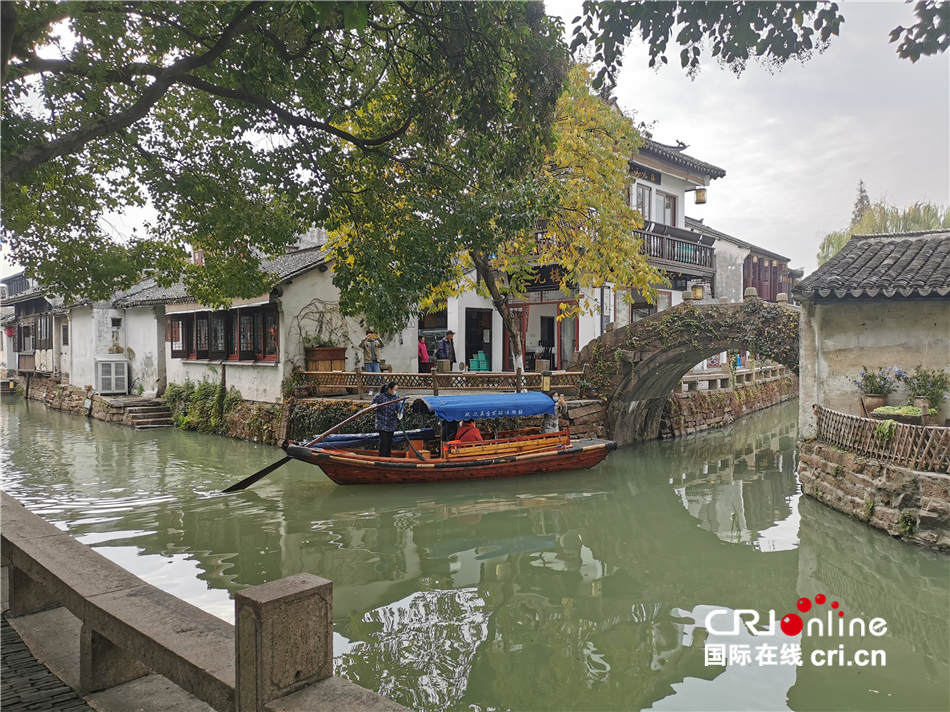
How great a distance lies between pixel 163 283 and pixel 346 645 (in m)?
5.85

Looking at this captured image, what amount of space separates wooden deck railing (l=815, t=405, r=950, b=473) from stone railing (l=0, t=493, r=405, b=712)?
9.02m

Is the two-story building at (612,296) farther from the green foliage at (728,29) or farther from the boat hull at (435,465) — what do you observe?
the green foliage at (728,29)

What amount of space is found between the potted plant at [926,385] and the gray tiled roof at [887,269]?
1.46 metres

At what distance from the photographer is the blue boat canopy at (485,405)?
519 inches

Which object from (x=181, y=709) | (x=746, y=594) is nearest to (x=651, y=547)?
(x=746, y=594)

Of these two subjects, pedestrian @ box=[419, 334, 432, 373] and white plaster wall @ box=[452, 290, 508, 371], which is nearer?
pedestrian @ box=[419, 334, 432, 373]

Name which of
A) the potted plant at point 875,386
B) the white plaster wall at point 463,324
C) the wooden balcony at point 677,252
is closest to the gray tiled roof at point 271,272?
the white plaster wall at point 463,324

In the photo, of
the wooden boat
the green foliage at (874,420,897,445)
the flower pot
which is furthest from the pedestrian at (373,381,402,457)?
the flower pot

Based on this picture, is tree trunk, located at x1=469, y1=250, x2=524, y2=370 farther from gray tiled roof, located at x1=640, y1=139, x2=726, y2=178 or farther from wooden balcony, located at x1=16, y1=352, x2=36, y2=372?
wooden balcony, located at x1=16, y1=352, x2=36, y2=372

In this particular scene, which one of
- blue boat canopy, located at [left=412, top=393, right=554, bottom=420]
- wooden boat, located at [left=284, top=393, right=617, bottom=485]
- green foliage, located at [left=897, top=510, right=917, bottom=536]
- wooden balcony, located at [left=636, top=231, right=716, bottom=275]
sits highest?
wooden balcony, located at [left=636, top=231, right=716, bottom=275]

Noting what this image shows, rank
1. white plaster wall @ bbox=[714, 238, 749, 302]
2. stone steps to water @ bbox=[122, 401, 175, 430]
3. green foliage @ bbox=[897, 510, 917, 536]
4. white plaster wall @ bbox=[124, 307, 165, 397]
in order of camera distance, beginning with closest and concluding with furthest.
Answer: green foliage @ bbox=[897, 510, 917, 536]
stone steps to water @ bbox=[122, 401, 175, 430]
white plaster wall @ bbox=[124, 307, 165, 397]
white plaster wall @ bbox=[714, 238, 749, 302]

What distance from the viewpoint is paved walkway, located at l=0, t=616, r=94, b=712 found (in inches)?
140

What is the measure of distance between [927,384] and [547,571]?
7.37 m

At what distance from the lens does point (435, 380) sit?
53.2 feet
